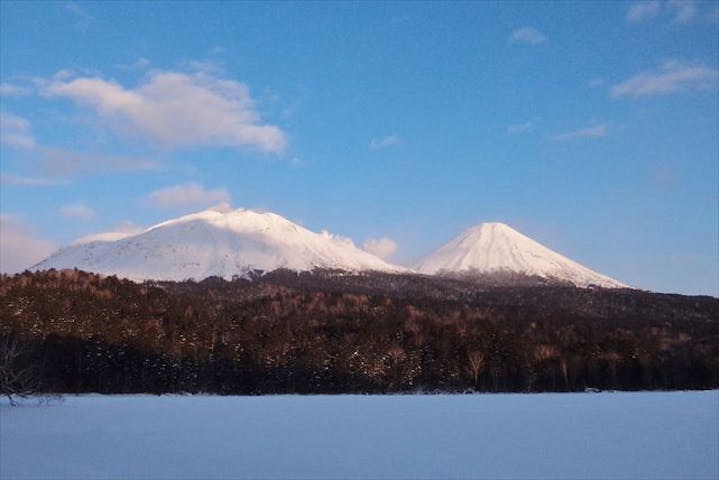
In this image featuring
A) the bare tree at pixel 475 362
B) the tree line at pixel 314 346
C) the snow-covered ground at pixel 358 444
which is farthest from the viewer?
the bare tree at pixel 475 362

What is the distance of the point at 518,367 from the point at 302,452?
231 feet

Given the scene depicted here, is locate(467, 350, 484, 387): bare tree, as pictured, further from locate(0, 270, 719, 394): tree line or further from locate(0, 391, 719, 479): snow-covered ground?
locate(0, 391, 719, 479): snow-covered ground

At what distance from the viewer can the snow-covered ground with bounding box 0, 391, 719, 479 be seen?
2095 cm

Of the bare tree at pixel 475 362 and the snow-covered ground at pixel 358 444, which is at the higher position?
the bare tree at pixel 475 362

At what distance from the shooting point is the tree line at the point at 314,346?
271 ft

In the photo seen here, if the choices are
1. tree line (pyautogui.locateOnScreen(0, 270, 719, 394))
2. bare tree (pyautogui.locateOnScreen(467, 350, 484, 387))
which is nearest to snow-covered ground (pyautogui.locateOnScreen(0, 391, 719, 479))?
tree line (pyautogui.locateOnScreen(0, 270, 719, 394))

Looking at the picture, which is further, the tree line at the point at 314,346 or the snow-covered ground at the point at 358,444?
the tree line at the point at 314,346

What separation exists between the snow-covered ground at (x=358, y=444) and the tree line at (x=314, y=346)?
42.6m

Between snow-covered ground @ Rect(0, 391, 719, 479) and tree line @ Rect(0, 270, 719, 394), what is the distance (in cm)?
4262

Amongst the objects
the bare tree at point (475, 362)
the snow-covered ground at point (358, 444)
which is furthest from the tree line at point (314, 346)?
the snow-covered ground at point (358, 444)

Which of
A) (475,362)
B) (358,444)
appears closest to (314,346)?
(475,362)

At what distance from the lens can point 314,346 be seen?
91.1 meters

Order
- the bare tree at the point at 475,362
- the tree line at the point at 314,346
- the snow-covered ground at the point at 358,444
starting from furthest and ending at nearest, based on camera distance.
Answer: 1. the bare tree at the point at 475,362
2. the tree line at the point at 314,346
3. the snow-covered ground at the point at 358,444

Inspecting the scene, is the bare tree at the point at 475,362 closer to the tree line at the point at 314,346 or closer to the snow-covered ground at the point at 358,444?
the tree line at the point at 314,346
